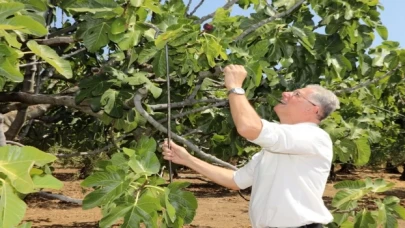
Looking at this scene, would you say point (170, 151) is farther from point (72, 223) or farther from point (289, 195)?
point (72, 223)

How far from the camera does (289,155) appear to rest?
278cm

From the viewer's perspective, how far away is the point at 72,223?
37.1 ft

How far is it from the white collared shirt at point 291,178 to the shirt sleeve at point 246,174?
0.85ft

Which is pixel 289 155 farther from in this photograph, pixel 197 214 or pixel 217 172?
pixel 197 214

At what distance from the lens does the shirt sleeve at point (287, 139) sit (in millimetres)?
2586

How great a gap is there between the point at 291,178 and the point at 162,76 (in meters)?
1.08

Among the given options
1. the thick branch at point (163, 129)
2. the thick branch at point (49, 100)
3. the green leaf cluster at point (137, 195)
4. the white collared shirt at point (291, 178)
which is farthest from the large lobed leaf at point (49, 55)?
the thick branch at point (49, 100)

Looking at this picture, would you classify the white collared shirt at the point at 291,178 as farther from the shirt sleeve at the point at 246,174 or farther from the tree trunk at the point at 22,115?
the tree trunk at the point at 22,115

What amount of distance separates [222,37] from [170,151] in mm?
684

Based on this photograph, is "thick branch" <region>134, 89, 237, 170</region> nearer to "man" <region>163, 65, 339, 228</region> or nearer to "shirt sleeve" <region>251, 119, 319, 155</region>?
"man" <region>163, 65, 339, 228</region>

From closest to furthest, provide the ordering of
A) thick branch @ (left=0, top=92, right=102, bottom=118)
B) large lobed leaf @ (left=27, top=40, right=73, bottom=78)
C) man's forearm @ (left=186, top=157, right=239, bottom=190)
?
large lobed leaf @ (left=27, top=40, right=73, bottom=78) → man's forearm @ (left=186, top=157, right=239, bottom=190) → thick branch @ (left=0, top=92, right=102, bottom=118)

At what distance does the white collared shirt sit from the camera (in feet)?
8.68

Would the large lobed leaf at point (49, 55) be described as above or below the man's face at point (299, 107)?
above

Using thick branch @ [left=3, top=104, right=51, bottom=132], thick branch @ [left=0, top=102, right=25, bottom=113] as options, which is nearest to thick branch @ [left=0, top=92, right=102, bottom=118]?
thick branch @ [left=0, top=102, right=25, bottom=113]
